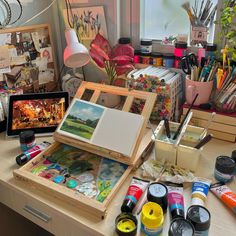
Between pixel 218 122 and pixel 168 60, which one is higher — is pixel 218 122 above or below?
below

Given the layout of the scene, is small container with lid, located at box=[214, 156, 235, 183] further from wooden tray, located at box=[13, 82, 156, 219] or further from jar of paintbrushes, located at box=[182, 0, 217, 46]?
jar of paintbrushes, located at box=[182, 0, 217, 46]

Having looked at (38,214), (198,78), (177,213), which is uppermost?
(198,78)

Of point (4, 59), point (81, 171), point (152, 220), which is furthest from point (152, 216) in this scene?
point (4, 59)

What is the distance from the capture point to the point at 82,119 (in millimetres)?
928

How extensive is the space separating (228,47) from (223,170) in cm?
45

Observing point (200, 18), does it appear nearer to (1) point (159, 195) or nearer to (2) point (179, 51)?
(2) point (179, 51)

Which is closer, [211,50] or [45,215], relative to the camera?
[45,215]

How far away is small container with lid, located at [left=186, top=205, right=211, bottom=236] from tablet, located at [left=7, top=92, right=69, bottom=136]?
636 millimetres

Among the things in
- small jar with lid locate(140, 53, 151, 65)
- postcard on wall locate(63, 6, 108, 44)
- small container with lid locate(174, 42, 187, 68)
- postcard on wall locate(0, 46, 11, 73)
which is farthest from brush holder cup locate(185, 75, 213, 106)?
postcard on wall locate(0, 46, 11, 73)

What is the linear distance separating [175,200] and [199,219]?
10 cm

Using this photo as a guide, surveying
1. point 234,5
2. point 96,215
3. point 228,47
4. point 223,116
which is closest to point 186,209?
point 96,215

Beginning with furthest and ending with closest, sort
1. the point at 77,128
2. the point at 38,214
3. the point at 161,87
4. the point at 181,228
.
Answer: the point at 161,87 < the point at 77,128 < the point at 38,214 < the point at 181,228

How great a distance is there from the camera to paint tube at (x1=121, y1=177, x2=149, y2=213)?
0.69 m

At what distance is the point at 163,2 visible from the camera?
117 cm
